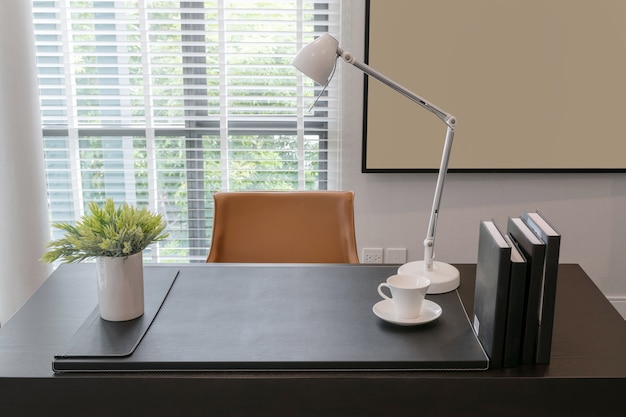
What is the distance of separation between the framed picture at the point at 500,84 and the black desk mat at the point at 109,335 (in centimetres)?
159

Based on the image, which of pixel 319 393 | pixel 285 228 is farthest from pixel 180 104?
pixel 319 393

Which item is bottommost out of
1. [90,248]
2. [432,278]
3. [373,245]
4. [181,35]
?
[373,245]

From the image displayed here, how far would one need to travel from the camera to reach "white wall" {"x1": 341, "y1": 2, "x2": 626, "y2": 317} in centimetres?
306

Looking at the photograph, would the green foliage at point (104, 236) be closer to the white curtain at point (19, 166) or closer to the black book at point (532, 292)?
the black book at point (532, 292)

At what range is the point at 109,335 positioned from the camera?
57.1 inches

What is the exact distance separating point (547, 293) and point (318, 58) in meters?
0.80

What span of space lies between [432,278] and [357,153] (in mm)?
1364

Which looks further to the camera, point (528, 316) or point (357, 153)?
point (357, 153)

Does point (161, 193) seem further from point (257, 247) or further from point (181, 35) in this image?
point (257, 247)

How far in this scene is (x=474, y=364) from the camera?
4.36ft

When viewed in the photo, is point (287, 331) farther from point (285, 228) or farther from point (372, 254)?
point (372, 254)

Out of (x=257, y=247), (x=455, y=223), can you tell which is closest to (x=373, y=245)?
(x=455, y=223)

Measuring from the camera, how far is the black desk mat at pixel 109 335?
4.45ft

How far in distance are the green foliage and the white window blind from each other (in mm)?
1627
